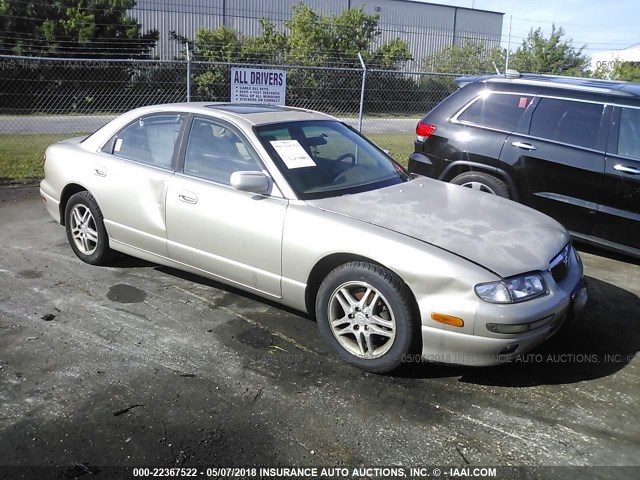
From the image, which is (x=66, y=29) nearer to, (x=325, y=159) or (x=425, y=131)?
(x=425, y=131)

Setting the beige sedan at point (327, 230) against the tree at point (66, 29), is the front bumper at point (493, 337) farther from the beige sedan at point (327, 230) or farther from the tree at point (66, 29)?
the tree at point (66, 29)

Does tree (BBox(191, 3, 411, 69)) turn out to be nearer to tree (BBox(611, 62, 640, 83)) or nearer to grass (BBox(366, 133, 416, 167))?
grass (BBox(366, 133, 416, 167))

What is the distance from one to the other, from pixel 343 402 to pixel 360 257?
0.85 meters

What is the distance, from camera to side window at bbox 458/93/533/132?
6.14 meters

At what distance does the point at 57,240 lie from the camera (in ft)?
19.7

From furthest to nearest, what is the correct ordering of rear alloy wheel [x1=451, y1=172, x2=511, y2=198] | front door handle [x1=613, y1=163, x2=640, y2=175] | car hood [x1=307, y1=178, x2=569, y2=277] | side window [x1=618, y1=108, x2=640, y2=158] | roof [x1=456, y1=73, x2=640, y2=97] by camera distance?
1. rear alloy wheel [x1=451, y1=172, x2=511, y2=198]
2. roof [x1=456, y1=73, x2=640, y2=97]
3. side window [x1=618, y1=108, x2=640, y2=158]
4. front door handle [x1=613, y1=163, x2=640, y2=175]
5. car hood [x1=307, y1=178, x2=569, y2=277]

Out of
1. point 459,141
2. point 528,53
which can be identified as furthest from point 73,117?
point 528,53

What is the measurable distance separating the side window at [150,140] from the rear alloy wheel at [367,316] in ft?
5.91

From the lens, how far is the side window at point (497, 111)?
6145 mm

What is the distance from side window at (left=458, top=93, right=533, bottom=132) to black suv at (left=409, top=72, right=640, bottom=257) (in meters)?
0.01

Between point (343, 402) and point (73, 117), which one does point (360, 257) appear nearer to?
point (343, 402)

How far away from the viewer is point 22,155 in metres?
10.5

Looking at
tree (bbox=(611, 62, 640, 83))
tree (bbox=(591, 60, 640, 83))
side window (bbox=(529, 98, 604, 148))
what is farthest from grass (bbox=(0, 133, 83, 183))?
tree (bbox=(611, 62, 640, 83))

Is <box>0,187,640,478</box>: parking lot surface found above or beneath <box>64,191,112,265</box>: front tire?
beneath
